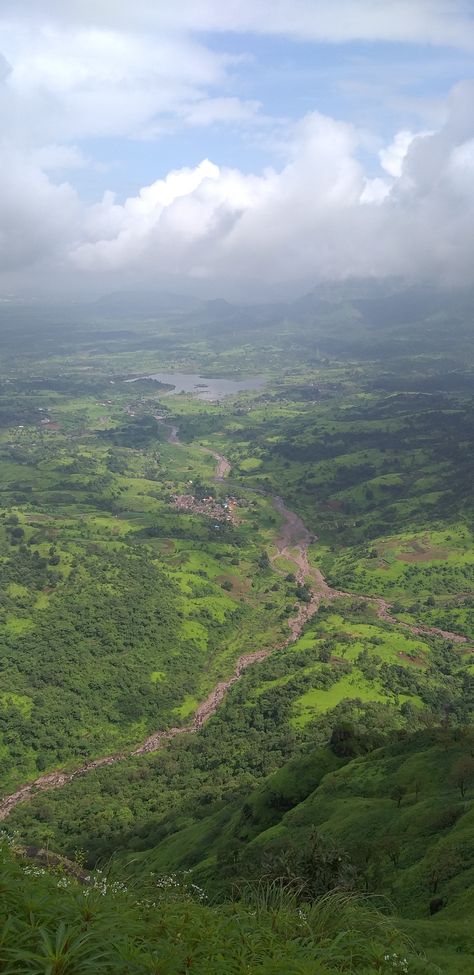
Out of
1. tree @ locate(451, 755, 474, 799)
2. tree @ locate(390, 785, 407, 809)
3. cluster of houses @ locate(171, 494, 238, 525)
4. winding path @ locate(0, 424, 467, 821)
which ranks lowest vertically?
winding path @ locate(0, 424, 467, 821)

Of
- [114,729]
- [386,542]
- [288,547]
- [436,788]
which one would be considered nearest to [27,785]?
[114,729]

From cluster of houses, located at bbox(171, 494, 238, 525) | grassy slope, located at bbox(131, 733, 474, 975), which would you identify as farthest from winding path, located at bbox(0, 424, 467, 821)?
grassy slope, located at bbox(131, 733, 474, 975)

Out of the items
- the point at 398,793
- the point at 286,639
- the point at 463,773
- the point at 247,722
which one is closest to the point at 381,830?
the point at 398,793

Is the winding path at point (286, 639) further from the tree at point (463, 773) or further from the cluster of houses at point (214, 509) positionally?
the tree at point (463, 773)

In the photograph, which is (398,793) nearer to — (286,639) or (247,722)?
(247,722)

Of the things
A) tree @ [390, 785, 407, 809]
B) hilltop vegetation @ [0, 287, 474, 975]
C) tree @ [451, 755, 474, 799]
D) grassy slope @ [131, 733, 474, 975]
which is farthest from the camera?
tree @ [390, 785, 407, 809]

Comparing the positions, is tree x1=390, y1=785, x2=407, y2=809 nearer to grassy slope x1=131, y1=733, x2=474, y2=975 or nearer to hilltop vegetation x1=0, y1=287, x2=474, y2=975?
grassy slope x1=131, y1=733, x2=474, y2=975

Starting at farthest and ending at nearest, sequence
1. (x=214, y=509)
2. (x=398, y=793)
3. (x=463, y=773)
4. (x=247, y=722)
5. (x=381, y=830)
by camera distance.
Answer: (x=214, y=509) → (x=247, y=722) → (x=398, y=793) → (x=463, y=773) → (x=381, y=830)

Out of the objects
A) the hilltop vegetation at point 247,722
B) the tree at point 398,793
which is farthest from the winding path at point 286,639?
the tree at point 398,793
